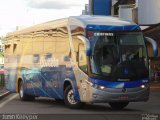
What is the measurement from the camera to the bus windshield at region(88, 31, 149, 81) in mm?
19281

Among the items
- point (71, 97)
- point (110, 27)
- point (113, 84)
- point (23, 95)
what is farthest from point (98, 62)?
point (23, 95)

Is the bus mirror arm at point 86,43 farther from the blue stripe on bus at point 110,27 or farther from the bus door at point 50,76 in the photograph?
the bus door at point 50,76

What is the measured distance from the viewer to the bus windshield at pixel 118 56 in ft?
63.3

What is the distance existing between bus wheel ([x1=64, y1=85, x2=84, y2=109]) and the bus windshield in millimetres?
1707

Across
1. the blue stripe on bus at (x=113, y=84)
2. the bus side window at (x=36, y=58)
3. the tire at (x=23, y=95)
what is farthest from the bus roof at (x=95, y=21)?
the tire at (x=23, y=95)

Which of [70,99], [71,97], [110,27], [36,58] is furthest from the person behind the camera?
[36,58]

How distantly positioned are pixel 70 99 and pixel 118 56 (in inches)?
101

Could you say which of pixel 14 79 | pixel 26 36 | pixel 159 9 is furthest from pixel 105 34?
pixel 159 9

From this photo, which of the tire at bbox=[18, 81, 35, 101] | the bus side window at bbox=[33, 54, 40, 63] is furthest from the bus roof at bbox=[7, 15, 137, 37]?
the tire at bbox=[18, 81, 35, 101]

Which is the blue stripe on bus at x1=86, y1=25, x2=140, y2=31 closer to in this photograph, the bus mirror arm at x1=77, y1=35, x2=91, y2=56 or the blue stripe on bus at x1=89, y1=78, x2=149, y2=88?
the bus mirror arm at x1=77, y1=35, x2=91, y2=56

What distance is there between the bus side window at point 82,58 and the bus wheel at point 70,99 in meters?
1.23

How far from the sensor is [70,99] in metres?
20.7

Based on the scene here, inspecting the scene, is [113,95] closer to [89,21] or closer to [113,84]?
[113,84]

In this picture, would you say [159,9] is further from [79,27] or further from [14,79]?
[79,27]
